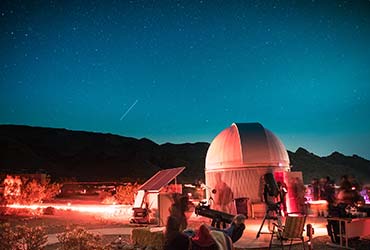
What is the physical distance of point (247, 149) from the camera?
16844 mm

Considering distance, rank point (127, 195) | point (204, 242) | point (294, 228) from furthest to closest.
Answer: point (127, 195) < point (294, 228) < point (204, 242)

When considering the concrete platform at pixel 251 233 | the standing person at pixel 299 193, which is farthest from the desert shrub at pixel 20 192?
the standing person at pixel 299 193

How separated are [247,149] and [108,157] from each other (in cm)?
5593

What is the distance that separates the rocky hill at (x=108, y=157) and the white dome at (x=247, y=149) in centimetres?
3245

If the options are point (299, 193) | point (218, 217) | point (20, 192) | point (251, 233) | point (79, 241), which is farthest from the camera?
point (20, 192)

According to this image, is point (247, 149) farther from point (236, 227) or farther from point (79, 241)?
point (79, 241)

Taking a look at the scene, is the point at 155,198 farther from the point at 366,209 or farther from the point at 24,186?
the point at 24,186

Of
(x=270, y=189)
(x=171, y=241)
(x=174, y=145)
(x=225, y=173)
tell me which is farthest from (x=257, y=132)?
(x=174, y=145)

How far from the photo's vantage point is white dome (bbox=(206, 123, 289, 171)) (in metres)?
16.7

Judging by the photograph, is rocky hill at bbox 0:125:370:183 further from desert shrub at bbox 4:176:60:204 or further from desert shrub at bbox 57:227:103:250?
desert shrub at bbox 57:227:103:250

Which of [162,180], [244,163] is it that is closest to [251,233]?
[162,180]

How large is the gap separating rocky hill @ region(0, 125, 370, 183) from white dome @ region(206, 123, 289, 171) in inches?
1278

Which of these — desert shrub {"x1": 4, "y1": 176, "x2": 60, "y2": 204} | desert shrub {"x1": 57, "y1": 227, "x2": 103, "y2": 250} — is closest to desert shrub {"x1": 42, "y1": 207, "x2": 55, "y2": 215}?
desert shrub {"x1": 4, "y1": 176, "x2": 60, "y2": 204}

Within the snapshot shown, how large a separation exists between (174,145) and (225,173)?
227ft
